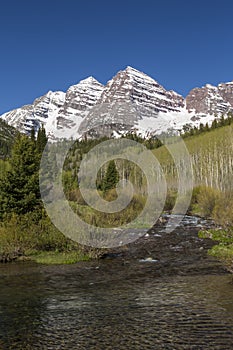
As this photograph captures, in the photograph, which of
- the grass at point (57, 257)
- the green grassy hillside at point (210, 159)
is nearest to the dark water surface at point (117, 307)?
the grass at point (57, 257)

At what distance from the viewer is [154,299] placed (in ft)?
56.9

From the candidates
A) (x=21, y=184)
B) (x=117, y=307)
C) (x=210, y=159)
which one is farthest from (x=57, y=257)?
(x=210, y=159)

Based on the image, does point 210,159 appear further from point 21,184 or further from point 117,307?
point 117,307

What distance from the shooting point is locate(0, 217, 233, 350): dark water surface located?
12.6 m

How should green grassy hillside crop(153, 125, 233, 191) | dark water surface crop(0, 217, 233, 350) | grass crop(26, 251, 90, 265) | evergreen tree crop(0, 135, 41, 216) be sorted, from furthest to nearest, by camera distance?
green grassy hillside crop(153, 125, 233, 191) → evergreen tree crop(0, 135, 41, 216) → grass crop(26, 251, 90, 265) → dark water surface crop(0, 217, 233, 350)

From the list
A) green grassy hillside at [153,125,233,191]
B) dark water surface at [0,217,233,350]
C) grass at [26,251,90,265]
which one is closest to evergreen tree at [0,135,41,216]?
grass at [26,251,90,265]

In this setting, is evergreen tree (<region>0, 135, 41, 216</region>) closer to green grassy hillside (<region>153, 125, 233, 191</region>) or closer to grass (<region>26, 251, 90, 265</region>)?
grass (<region>26, 251, 90, 265</region>)

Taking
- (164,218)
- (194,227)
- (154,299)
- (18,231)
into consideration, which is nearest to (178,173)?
(164,218)

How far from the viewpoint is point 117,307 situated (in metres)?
16.3

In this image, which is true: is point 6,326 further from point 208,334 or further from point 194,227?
point 194,227

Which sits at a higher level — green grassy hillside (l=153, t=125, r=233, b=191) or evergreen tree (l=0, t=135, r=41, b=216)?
green grassy hillside (l=153, t=125, r=233, b=191)

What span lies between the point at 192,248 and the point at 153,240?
640 cm

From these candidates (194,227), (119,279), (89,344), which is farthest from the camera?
(194,227)

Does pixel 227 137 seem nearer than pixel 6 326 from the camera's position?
No
